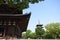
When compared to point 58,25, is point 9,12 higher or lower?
higher

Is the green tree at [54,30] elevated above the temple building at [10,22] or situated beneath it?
situated beneath

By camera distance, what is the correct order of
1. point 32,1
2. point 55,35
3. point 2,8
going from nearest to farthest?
point 32,1 < point 2,8 < point 55,35

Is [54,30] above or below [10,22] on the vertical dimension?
below

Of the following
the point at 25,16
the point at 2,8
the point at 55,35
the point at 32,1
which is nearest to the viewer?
the point at 32,1

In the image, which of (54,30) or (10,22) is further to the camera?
(54,30)

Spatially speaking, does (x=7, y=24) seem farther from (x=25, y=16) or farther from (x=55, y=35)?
(x=55, y=35)

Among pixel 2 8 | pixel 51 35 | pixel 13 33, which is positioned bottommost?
pixel 51 35

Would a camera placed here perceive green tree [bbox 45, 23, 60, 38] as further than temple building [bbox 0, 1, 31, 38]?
Yes

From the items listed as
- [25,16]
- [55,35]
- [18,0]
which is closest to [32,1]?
[18,0]

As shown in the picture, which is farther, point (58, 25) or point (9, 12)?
point (58, 25)

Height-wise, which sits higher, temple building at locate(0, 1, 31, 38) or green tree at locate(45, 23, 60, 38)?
temple building at locate(0, 1, 31, 38)

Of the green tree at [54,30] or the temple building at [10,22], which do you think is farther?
the green tree at [54,30]

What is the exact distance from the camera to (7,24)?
1114 centimetres

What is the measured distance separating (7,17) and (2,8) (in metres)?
1.07
